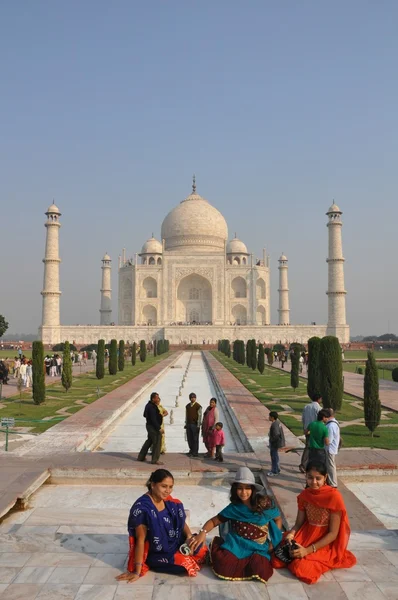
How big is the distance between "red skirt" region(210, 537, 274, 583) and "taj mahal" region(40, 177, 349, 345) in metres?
32.4

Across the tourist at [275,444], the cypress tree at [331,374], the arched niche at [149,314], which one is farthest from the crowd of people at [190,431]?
the arched niche at [149,314]

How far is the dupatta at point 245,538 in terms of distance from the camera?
2.82m

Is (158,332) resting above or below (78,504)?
above

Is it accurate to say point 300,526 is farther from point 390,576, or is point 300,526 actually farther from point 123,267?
point 123,267

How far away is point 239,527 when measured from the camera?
9.32 ft

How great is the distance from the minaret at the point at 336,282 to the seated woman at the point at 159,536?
33.1 m

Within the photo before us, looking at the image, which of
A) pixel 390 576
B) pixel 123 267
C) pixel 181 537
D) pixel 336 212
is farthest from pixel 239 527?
pixel 123 267

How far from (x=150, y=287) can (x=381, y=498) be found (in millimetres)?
37297

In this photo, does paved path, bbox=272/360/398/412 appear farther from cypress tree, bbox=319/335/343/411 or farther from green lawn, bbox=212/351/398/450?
cypress tree, bbox=319/335/343/411

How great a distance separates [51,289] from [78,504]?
105 feet

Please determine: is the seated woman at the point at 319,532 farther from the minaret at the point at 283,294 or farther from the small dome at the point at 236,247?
the small dome at the point at 236,247

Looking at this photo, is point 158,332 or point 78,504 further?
point 158,332

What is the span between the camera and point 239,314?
4169 centimetres

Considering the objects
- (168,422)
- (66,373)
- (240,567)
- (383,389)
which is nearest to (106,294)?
(66,373)
